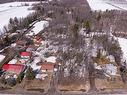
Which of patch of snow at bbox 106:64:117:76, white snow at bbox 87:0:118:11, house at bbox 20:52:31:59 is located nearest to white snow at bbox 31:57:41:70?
house at bbox 20:52:31:59

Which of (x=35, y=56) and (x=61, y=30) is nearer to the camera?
(x=35, y=56)

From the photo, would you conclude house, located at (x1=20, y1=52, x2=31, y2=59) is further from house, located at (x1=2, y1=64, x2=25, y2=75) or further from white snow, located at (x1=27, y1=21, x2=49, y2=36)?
white snow, located at (x1=27, y1=21, x2=49, y2=36)

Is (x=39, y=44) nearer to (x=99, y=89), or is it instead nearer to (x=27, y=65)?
(x=27, y=65)

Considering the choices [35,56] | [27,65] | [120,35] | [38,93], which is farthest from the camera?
[120,35]

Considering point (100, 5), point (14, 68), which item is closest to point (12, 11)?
point (100, 5)

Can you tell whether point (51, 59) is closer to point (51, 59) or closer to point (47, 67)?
point (51, 59)

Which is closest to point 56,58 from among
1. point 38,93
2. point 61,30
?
point 38,93
